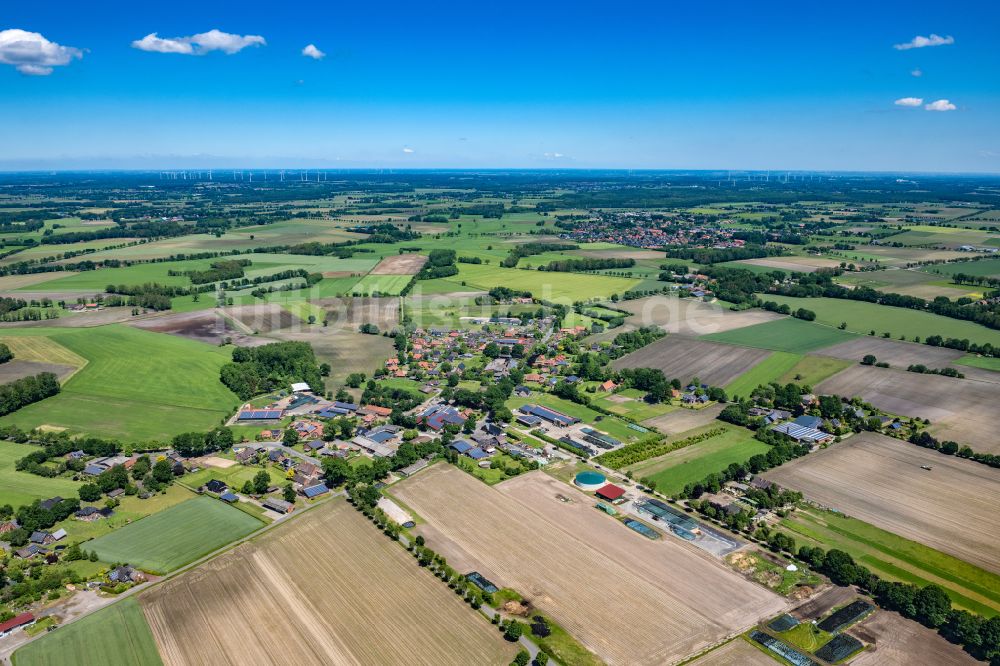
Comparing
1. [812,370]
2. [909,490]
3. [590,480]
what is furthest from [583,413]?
[812,370]

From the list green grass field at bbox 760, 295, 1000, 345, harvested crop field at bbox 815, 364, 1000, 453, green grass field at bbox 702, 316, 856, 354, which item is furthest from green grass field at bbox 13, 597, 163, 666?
green grass field at bbox 760, 295, 1000, 345

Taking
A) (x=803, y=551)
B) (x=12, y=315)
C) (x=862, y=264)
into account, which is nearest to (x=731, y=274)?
(x=862, y=264)

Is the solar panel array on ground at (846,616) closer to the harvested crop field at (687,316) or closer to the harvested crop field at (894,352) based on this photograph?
the harvested crop field at (894,352)

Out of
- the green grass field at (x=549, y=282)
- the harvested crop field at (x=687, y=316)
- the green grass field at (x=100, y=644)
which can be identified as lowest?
the green grass field at (x=100, y=644)

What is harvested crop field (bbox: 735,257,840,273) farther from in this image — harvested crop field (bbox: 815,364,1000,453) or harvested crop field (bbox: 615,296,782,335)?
harvested crop field (bbox: 815,364,1000,453)

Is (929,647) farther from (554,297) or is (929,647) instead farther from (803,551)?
(554,297)

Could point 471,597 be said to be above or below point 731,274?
below

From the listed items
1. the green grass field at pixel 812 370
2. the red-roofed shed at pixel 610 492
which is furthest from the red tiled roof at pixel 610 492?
the green grass field at pixel 812 370
